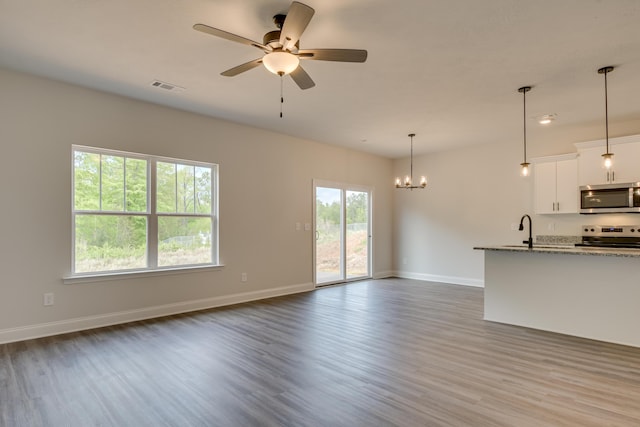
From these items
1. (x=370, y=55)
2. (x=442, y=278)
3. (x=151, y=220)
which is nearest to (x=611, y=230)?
(x=442, y=278)

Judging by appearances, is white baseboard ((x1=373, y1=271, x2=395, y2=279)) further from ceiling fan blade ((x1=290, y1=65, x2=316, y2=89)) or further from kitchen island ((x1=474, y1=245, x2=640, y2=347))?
ceiling fan blade ((x1=290, y1=65, x2=316, y2=89))

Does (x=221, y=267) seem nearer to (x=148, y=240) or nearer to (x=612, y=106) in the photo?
(x=148, y=240)

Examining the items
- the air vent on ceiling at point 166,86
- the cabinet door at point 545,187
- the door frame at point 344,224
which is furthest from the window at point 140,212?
the cabinet door at point 545,187

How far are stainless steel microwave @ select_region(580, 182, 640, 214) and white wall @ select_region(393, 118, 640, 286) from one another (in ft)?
0.99

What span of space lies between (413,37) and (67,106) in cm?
389

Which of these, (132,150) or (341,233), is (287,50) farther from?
(341,233)

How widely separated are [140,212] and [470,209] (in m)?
5.98

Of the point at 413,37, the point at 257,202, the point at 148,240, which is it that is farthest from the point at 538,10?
the point at 148,240

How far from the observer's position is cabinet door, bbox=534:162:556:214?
5.96 m

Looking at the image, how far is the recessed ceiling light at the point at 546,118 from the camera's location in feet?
17.0

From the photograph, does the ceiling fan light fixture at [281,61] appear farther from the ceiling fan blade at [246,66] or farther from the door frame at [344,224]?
the door frame at [344,224]

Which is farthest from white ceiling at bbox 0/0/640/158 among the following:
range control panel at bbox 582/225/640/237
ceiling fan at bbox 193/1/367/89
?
range control panel at bbox 582/225/640/237

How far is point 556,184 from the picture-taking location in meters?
5.92

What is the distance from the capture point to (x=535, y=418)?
2.26m
